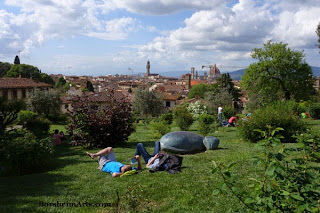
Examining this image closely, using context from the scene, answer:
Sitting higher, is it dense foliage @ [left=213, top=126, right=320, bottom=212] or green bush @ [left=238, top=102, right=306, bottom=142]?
dense foliage @ [left=213, top=126, right=320, bottom=212]

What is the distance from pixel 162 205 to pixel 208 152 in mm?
5233

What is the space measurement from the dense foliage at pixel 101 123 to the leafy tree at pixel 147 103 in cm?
2355

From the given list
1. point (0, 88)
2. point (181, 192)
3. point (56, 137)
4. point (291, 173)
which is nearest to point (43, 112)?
point (0, 88)

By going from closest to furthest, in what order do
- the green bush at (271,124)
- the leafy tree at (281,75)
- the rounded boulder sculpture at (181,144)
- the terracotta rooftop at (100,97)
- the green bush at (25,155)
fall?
the green bush at (25,155), the rounded boulder sculpture at (181,144), the green bush at (271,124), the terracotta rooftop at (100,97), the leafy tree at (281,75)

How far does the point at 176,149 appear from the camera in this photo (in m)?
10.8

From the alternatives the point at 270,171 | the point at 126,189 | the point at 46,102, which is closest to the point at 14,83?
the point at 46,102

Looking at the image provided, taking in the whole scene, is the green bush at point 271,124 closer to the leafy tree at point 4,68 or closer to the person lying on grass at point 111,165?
the person lying on grass at point 111,165

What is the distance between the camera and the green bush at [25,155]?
29.4 ft

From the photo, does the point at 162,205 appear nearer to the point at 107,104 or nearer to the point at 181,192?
the point at 181,192

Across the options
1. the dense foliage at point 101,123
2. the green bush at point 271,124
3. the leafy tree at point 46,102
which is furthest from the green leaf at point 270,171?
the leafy tree at point 46,102

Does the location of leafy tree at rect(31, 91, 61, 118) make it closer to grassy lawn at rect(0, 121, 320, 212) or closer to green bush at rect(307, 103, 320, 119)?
green bush at rect(307, 103, 320, 119)

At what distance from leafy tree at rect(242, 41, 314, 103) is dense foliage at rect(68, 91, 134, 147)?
22413 mm

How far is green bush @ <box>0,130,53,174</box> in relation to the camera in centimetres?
896

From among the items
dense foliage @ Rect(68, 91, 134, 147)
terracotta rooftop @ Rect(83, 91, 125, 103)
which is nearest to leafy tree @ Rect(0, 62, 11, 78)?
terracotta rooftop @ Rect(83, 91, 125, 103)
